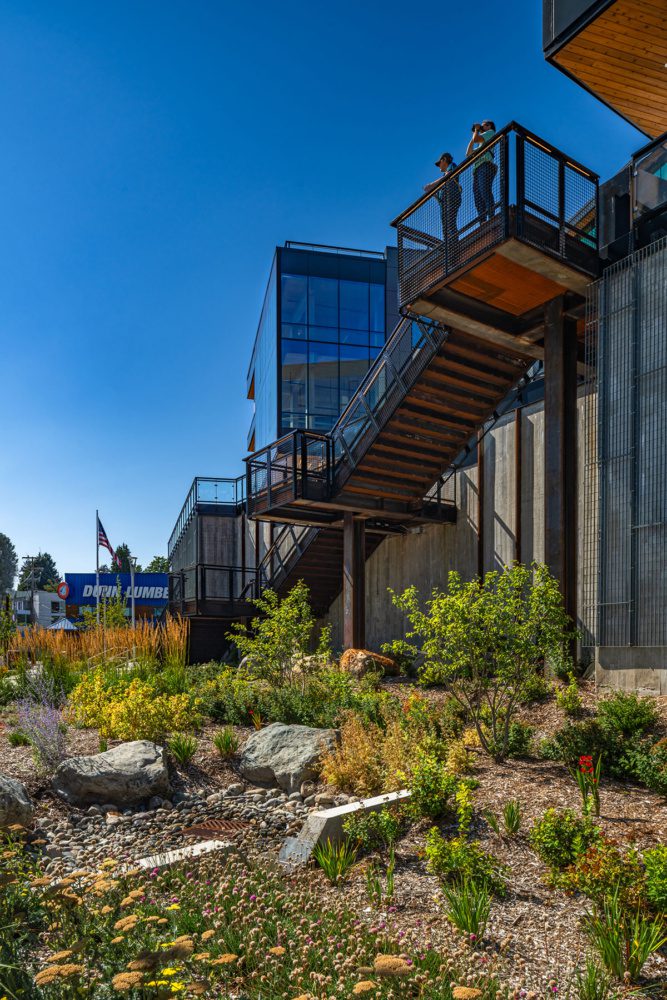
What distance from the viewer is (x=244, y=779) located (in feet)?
26.3

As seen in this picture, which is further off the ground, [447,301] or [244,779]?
[447,301]

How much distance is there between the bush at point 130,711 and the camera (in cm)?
863

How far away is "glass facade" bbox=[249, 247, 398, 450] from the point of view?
1048 inches

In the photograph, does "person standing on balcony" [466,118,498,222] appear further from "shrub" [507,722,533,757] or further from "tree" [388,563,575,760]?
"shrub" [507,722,533,757]

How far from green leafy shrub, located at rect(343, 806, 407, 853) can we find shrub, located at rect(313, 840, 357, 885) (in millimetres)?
94

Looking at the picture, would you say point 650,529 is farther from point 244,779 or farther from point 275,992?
point 275,992

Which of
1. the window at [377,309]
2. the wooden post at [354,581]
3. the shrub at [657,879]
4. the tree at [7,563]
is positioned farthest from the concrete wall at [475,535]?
the tree at [7,563]

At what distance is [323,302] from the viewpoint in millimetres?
27375

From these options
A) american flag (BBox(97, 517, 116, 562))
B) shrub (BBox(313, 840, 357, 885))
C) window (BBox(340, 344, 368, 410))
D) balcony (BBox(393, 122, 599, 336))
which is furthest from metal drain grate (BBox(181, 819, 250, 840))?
window (BBox(340, 344, 368, 410))

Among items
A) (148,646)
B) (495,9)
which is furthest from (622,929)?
(495,9)

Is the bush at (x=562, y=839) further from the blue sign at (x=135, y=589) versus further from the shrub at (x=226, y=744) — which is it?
the blue sign at (x=135, y=589)

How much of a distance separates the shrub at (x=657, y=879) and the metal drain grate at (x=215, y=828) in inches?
136

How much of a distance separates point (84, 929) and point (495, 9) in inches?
454

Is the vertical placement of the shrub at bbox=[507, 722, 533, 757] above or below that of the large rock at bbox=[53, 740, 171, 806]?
above
